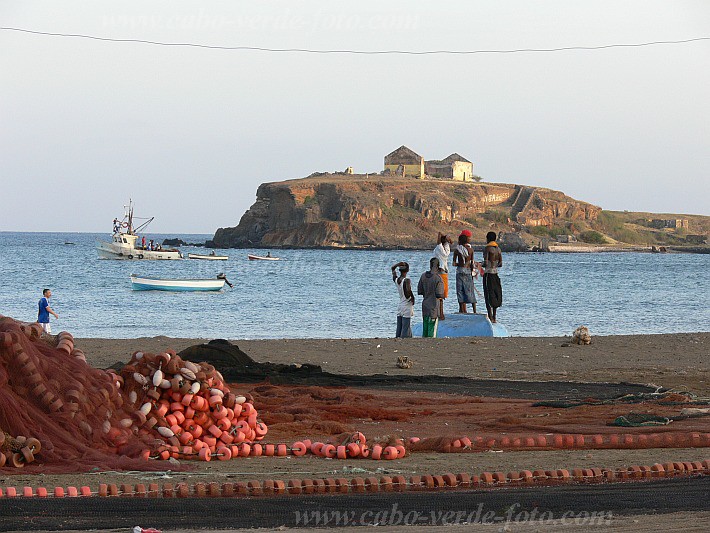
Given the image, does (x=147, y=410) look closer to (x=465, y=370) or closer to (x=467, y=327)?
(x=465, y=370)

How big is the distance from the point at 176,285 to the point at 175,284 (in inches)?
2.9

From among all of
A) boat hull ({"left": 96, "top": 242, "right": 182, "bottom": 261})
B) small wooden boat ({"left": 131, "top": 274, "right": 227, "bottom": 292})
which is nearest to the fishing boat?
boat hull ({"left": 96, "top": 242, "right": 182, "bottom": 261})

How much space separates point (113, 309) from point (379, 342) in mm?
25761

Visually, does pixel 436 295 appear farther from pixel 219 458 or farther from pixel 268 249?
pixel 268 249

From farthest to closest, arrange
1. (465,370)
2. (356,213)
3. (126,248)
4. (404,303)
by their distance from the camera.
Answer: (356,213) < (126,248) < (404,303) < (465,370)

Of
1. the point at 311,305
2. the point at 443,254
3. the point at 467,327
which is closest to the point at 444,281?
the point at 443,254

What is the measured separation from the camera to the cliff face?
15338 centimetres

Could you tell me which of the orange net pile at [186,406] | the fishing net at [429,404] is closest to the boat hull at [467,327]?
the fishing net at [429,404]

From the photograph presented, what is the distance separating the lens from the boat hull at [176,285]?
5175cm

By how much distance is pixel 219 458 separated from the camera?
8156 mm

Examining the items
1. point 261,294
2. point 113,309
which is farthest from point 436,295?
point 261,294

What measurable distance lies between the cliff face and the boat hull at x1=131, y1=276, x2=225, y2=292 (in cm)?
9898

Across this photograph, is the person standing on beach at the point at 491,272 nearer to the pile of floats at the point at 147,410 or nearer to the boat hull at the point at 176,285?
the pile of floats at the point at 147,410

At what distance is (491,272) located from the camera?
1925cm
